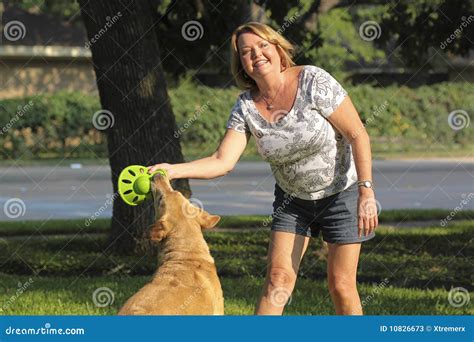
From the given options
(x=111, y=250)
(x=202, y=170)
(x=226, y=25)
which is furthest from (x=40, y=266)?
(x=202, y=170)

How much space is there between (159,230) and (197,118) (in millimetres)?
21941

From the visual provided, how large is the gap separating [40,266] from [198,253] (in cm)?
597

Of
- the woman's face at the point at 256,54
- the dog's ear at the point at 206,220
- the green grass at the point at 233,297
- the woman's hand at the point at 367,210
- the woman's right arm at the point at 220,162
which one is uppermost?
the woman's face at the point at 256,54

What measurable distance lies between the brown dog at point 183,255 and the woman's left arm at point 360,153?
844 millimetres

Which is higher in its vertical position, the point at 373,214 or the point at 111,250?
the point at 373,214

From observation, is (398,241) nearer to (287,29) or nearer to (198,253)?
(287,29)

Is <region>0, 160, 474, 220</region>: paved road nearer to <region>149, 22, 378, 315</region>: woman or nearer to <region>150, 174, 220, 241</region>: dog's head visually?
<region>149, 22, 378, 315</region>: woman

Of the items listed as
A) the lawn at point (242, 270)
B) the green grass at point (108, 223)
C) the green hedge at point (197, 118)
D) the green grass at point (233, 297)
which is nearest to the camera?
the green grass at point (233, 297)

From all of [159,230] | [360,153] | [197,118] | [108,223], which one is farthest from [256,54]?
[197,118]

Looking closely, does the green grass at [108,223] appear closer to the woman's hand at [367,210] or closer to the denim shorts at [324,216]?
the denim shorts at [324,216]

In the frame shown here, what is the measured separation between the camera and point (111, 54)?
38.1 ft

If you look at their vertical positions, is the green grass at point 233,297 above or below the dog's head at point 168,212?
below

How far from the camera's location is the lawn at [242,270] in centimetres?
855

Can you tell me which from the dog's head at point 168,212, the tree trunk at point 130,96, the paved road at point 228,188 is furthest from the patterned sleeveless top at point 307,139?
the paved road at point 228,188
